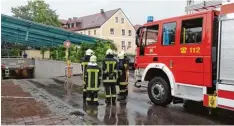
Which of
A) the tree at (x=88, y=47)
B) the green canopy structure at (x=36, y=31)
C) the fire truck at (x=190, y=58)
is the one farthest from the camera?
the tree at (x=88, y=47)

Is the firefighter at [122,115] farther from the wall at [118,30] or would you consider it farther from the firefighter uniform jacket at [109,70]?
the wall at [118,30]

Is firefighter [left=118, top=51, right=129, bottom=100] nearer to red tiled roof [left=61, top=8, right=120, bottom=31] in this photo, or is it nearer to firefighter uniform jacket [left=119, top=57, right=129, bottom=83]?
firefighter uniform jacket [left=119, top=57, right=129, bottom=83]

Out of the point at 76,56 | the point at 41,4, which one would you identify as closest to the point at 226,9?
the point at 76,56

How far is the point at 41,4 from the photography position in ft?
218

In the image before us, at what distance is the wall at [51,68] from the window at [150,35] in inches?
577

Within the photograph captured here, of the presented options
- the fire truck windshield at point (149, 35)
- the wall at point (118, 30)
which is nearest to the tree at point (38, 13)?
the wall at point (118, 30)

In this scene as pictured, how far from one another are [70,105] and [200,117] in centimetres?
372

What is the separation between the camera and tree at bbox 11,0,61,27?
62.5m

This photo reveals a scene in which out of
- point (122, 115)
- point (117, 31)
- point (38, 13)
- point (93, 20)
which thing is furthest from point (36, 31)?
point (38, 13)

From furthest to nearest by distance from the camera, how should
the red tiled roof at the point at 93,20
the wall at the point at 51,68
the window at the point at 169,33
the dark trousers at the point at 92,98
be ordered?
the red tiled roof at the point at 93,20, the wall at the point at 51,68, the dark trousers at the point at 92,98, the window at the point at 169,33

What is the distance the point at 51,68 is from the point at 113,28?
33.6 m

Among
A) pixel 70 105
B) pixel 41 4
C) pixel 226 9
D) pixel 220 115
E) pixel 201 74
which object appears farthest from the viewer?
pixel 41 4

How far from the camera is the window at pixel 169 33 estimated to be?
337 inches

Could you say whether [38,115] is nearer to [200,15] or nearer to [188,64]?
[188,64]
